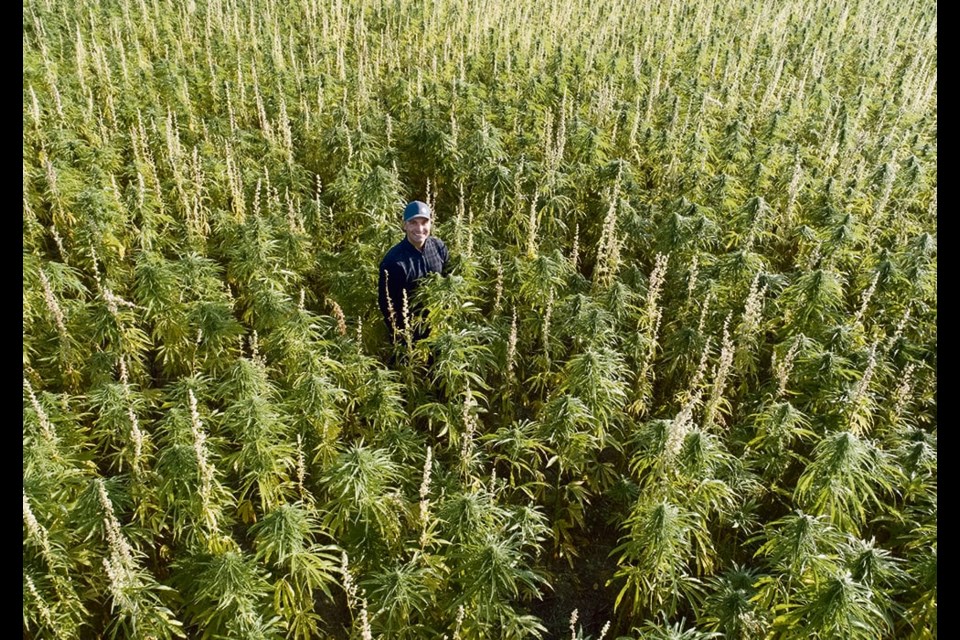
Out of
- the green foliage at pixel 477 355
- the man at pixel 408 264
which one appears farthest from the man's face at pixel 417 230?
the green foliage at pixel 477 355

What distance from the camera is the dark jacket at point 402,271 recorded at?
19.5 feet

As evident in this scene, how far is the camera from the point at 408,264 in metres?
6.02

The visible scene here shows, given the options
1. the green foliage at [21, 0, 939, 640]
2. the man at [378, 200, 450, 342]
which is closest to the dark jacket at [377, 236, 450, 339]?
the man at [378, 200, 450, 342]

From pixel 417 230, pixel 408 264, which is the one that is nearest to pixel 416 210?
pixel 417 230

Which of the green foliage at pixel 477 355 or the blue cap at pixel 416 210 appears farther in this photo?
the blue cap at pixel 416 210

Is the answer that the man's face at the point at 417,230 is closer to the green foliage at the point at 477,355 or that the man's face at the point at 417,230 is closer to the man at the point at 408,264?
the man at the point at 408,264

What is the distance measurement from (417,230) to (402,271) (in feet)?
1.48

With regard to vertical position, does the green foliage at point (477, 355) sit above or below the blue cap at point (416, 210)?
below

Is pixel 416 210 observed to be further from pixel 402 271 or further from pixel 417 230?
pixel 402 271

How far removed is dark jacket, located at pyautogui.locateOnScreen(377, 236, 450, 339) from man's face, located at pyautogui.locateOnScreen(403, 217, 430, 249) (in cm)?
9

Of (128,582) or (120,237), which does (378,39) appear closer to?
(120,237)


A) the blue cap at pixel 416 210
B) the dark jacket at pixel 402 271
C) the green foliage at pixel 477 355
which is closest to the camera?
the green foliage at pixel 477 355

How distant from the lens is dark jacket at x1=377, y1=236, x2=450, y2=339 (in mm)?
5953

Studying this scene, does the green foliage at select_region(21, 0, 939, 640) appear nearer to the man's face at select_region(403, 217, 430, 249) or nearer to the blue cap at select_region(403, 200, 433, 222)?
the man's face at select_region(403, 217, 430, 249)
